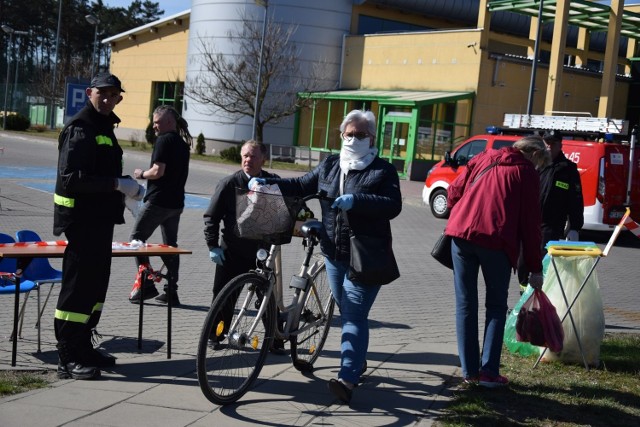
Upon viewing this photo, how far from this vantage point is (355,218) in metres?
5.51

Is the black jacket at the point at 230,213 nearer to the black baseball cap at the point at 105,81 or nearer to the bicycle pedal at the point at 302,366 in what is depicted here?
the bicycle pedal at the point at 302,366

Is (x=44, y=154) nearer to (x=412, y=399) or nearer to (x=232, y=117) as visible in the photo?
→ (x=232, y=117)

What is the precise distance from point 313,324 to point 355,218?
3.73 ft

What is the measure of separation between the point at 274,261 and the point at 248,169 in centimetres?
130

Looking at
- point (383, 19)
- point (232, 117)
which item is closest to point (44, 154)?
point (232, 117)

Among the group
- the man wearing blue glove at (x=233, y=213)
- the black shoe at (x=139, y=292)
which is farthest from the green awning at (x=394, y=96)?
the man wearing blue glove at (x=233, y=213)

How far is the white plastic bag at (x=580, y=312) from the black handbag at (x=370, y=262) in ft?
7.24

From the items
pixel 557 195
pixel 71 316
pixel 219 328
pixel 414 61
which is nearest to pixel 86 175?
pixel 71 316

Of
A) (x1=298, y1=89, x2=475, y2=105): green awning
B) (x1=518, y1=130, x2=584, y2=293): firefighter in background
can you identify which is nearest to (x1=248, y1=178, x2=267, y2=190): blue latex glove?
(x1=518, y1=130, x2=584, y2=293): firefighter in background

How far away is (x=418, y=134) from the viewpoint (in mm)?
35906

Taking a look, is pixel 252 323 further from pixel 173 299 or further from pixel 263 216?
pixel 173 299

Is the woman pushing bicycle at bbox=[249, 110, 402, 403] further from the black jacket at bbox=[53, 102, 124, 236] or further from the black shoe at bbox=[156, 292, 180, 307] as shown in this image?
the black shoe at bbox=[156, 292, 180, 307]

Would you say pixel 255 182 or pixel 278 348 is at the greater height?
pixel 255 182

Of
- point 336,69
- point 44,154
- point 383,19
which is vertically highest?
point 383,19
